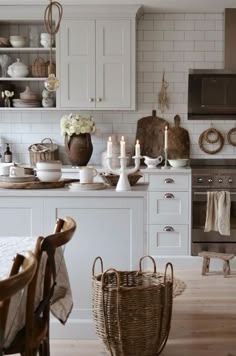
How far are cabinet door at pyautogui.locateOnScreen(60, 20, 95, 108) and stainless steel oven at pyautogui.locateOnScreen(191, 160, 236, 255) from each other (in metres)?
1.30

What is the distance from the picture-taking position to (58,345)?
3.70 meters

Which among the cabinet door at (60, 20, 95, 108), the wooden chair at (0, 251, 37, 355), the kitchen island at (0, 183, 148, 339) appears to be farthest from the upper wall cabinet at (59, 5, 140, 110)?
the wooden chair at (0, 251, 37, 355)

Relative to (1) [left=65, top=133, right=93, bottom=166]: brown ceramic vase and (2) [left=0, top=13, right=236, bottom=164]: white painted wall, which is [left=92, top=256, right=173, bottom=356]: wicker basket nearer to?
(1) [left=65, top=133, right=93, bottom=166]: brown ceramic vase

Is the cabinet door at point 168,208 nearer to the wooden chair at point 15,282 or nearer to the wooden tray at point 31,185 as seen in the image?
the wooden tray at point 31,185

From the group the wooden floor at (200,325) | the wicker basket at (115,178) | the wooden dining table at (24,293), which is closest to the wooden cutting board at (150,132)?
the wooden floor at (200,325)

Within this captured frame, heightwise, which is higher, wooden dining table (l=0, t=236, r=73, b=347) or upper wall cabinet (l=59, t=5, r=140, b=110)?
upper wall cabinet (l=59, t=5, r=140, b=110)

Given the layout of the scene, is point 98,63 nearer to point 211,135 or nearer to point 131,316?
point 211,135

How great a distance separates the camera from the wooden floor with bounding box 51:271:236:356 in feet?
11.9

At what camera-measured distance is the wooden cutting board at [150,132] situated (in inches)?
245

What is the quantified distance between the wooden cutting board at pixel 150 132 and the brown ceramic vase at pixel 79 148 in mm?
631

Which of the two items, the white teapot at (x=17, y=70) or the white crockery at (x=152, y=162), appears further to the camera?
the white teapot at (x=17, y=70)

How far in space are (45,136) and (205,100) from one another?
1.71 m

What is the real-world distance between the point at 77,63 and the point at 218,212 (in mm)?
1991

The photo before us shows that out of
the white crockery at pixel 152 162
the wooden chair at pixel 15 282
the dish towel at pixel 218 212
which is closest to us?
the wooden chair at pixel 15 282
